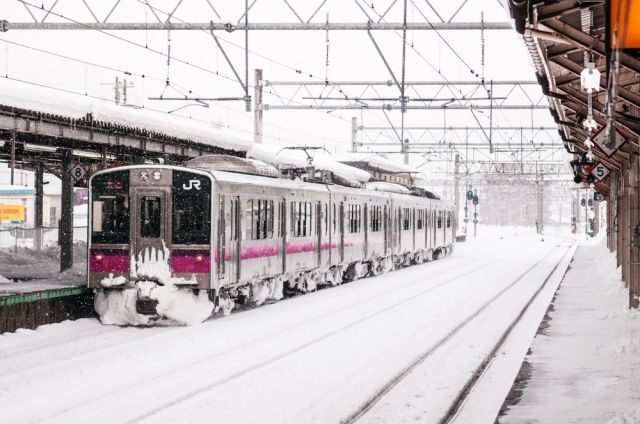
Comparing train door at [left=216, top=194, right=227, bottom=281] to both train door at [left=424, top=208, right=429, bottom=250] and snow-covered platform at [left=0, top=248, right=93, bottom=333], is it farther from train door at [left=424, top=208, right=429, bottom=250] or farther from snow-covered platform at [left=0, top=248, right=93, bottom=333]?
train door at [left=424, top=208, right=429, bottom=250]

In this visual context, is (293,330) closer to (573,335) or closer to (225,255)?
(225,255)

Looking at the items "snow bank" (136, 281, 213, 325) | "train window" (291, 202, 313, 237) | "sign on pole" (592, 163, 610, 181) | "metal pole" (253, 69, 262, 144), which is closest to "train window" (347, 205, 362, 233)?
"train window" (291, 202, 313, 237)

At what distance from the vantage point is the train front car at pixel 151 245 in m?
15.2

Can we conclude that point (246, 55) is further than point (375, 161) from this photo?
No

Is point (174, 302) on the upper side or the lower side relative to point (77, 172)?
lower

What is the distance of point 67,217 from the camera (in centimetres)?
Answer: 2288

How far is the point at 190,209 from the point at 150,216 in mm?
727

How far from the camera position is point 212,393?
30.3 feet

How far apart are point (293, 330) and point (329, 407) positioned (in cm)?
581

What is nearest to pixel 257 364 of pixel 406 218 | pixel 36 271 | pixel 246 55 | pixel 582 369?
pixel 582 369

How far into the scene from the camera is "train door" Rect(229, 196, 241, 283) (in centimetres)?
1614

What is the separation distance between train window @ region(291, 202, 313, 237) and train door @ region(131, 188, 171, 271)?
4.54m

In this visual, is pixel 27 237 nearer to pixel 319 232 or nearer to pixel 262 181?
pixel 319 232

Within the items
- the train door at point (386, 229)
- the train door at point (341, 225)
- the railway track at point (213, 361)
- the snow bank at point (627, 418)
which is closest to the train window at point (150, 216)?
the railway track at point (213, 361)
